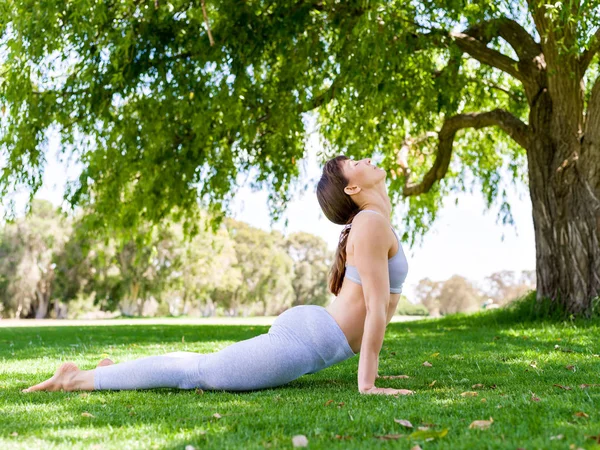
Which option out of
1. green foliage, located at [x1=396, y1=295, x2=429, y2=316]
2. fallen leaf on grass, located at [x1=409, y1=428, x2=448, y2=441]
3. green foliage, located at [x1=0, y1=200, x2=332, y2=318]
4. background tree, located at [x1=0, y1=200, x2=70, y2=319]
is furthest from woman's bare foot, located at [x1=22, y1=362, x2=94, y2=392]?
green foliage, located at [x1=396, y1=295, x2=429, y2=316]

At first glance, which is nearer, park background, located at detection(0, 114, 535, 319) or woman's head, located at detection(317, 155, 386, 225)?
woman's head, located at detection(317, 155, 386, 225)

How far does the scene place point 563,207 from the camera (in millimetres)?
11375

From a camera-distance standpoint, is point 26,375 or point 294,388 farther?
point 26,375

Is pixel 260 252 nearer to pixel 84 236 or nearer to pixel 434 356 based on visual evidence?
pixel 84 236

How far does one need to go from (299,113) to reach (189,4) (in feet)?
8.78

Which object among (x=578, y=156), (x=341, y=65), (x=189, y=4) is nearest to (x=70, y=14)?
(x=189, y=4)

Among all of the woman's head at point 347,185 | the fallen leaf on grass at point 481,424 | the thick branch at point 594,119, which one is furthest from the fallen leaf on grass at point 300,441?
the thick branch at point 594,119

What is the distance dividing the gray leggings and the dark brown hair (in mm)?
308

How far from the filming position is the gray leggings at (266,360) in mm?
4137

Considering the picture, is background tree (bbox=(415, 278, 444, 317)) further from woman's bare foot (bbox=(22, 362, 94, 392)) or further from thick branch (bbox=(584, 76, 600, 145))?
woman's bare foot (bbox=(22, 362, 94, 392))

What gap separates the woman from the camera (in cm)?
405

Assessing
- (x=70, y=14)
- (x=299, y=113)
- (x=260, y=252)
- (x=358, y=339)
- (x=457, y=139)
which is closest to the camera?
(x=358, y=339)

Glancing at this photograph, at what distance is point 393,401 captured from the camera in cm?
366

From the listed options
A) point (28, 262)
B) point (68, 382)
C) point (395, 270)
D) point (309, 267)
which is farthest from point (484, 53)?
point (309, 267)
